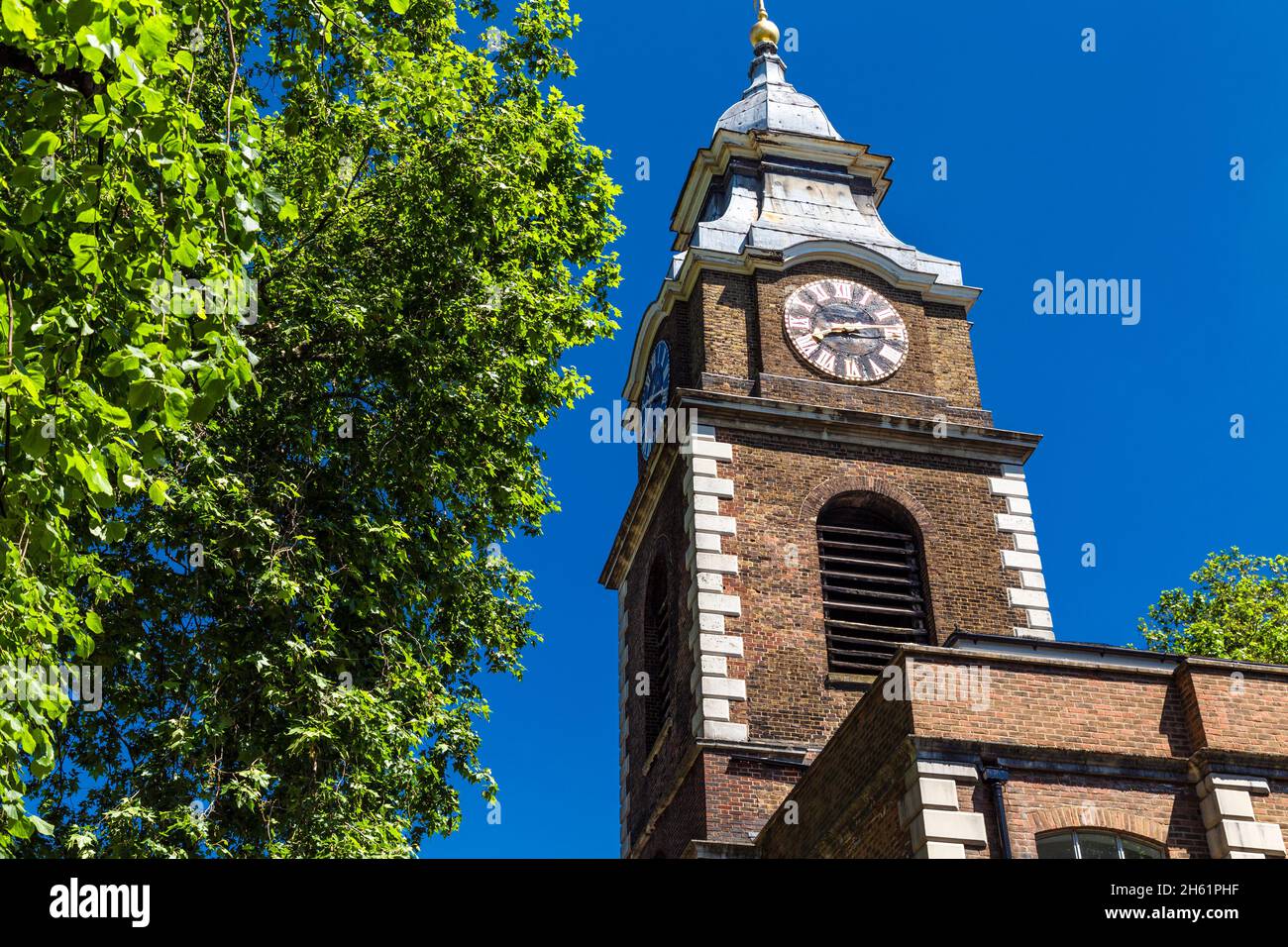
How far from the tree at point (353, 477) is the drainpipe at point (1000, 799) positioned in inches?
199

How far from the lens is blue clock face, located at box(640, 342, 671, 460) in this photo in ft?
86.1

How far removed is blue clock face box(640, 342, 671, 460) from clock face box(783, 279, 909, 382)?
2.63 m

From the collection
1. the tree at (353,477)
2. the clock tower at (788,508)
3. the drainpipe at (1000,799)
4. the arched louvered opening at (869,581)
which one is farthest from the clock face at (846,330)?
the drainpipe at (1000,799)

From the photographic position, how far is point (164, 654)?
14312 mm

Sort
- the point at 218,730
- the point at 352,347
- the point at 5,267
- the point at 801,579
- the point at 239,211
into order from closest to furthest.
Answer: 1. the point at 5,267
2. the point at 239,211
3. the point at 218,730
4. the point at 352,347
5. the point at 801,579

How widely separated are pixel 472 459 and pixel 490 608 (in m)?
1.79

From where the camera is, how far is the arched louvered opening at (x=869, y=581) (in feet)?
70.5

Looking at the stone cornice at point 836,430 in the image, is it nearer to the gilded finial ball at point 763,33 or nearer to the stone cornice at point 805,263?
the stone cornice at point 805,263

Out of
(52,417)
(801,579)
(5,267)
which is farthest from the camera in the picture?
(801,579)

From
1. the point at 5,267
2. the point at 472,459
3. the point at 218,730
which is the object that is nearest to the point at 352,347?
the point at 472,459

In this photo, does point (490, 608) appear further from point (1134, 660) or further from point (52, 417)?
point (52, 417)

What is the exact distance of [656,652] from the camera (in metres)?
24.6

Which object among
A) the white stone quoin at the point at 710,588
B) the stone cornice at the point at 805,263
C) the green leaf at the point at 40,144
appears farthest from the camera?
the stone cornice at the point at 805,263
